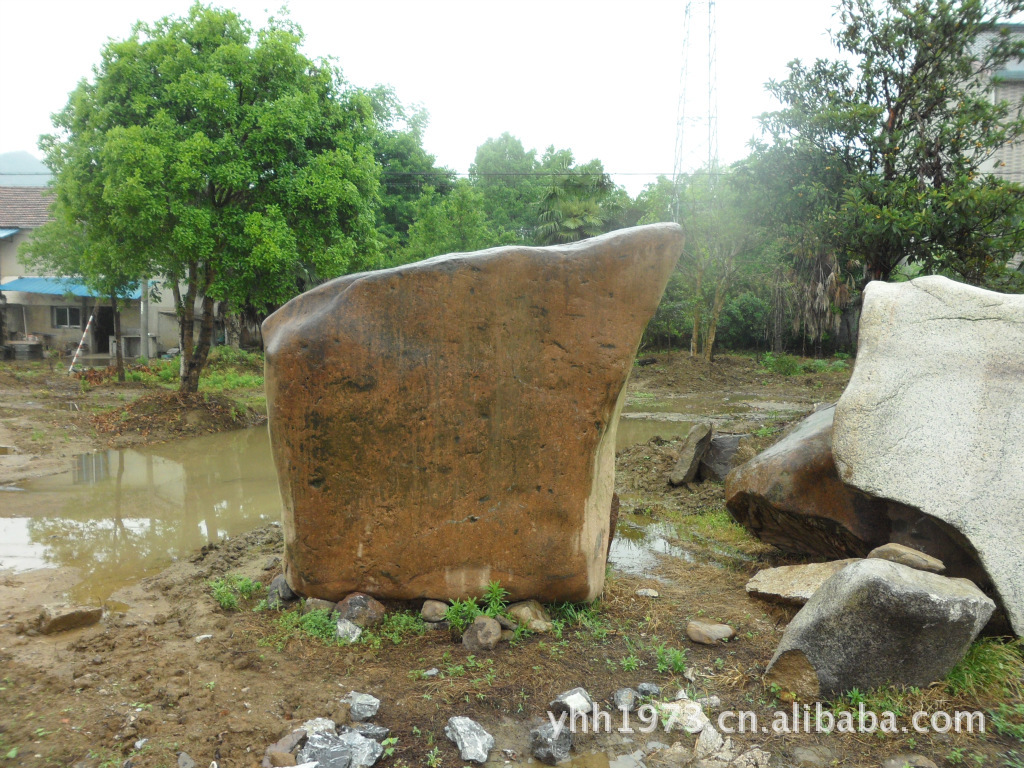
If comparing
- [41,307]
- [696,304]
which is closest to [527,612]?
[696,304]

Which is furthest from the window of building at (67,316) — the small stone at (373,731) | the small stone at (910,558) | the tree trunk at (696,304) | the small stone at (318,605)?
the small stone at (910,558)

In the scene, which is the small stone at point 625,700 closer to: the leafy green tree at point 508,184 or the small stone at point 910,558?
the small stone at point 910,558

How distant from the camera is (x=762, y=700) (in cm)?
344

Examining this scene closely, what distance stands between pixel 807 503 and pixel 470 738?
2938 millimetres

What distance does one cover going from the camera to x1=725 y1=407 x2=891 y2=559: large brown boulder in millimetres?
4664

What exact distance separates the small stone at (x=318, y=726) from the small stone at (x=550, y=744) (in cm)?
90

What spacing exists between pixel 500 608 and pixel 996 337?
3374mm

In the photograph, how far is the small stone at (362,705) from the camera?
129 inches

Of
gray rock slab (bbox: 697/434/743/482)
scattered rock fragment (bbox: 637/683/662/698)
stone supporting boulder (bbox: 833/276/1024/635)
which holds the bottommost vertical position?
Result: scattered rock fragment (bbox: 637/683/662/698)

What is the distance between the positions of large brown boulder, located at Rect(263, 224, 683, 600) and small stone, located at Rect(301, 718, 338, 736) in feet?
3.80

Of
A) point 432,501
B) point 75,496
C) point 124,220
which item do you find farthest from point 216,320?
Result: point 432,501

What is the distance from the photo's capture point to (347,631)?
4.07 meters

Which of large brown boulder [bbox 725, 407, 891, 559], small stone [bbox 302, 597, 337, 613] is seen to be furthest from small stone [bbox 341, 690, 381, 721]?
large brown boulder [bbox 725, 407, 891, 559]

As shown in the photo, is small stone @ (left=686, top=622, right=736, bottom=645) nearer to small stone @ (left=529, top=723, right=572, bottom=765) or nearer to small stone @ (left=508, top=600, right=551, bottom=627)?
small stone @ (left=508, top=600, right=551, bottom=627)
